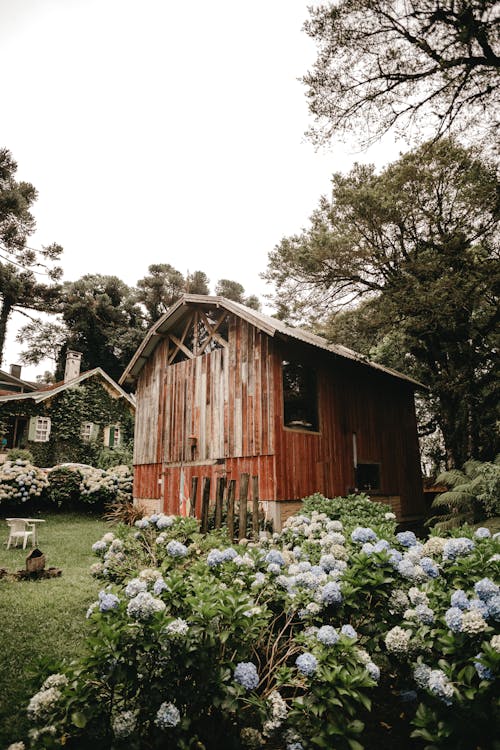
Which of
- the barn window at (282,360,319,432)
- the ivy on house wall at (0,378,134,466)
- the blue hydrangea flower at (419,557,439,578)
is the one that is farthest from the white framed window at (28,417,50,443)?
the blue hydrangea flower at (419,557,439,578)

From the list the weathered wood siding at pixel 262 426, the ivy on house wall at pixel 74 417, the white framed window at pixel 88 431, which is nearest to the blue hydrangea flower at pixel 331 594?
the weathered wood siding at pixel 262 426

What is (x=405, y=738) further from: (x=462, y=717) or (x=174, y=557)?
(x=174, y=557)

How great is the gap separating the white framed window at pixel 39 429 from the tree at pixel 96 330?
1300cm

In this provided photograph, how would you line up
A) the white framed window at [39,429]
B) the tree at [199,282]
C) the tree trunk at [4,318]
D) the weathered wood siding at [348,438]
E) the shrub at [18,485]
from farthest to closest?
the tree at [199,282]
the tree trunk at [4,318]
the white framed window at [39,429]
the shrub at [18,485]
the weathered wood siding at [348,438]

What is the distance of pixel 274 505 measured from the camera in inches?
368

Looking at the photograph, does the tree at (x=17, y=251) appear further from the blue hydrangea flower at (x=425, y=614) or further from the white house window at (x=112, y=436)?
the blue hydrangea flower at (x=425, y=614)

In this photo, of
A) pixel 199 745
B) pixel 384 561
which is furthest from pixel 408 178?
pixel 199 745

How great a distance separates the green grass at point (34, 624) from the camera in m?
3.12

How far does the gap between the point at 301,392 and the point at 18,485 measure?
1083 centimetres

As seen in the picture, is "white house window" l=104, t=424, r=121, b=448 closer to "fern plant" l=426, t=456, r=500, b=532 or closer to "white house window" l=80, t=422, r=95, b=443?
"white house window" l=80, t=422, r=95, b=443

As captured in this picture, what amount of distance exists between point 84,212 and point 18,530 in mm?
13275

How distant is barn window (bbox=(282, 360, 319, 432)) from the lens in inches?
438

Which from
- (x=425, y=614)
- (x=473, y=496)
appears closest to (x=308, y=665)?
(x=425, y=614)

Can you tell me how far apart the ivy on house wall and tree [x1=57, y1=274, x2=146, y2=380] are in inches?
423
